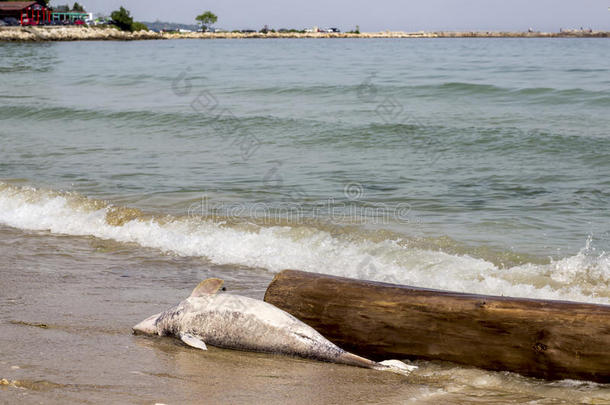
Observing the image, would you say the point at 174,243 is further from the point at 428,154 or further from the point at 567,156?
the point at 567,156

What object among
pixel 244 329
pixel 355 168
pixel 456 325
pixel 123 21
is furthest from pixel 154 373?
pixel 123 21

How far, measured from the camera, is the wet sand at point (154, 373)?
3719 mm

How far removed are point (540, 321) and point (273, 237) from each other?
4348mm

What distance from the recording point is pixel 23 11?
101m

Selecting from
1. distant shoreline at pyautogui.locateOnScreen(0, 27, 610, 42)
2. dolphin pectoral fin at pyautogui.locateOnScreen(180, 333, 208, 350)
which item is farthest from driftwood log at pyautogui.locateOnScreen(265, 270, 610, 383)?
distant shoreline at pyautogui.locateOnScreen(0, 27, 610, 42)

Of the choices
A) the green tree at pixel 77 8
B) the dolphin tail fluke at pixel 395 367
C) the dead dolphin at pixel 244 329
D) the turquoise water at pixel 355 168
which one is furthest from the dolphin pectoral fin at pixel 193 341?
the green tree at pixel 77 8

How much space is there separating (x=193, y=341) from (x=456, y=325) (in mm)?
1707

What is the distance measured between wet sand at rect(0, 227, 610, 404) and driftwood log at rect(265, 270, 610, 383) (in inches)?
4.1

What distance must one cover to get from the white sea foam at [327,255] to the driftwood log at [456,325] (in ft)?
7.11

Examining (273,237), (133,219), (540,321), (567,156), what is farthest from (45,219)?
(567,156)

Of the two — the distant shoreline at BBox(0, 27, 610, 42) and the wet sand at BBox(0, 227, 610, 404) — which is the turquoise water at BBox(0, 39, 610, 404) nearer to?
the wet sand at BBox(0, 227, 610, 404)

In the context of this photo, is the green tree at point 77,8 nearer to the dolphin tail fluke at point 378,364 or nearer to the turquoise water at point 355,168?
the turquoise water at point 355,168

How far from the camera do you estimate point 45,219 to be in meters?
9.15

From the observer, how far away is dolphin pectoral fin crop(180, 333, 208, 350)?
14.5ft
